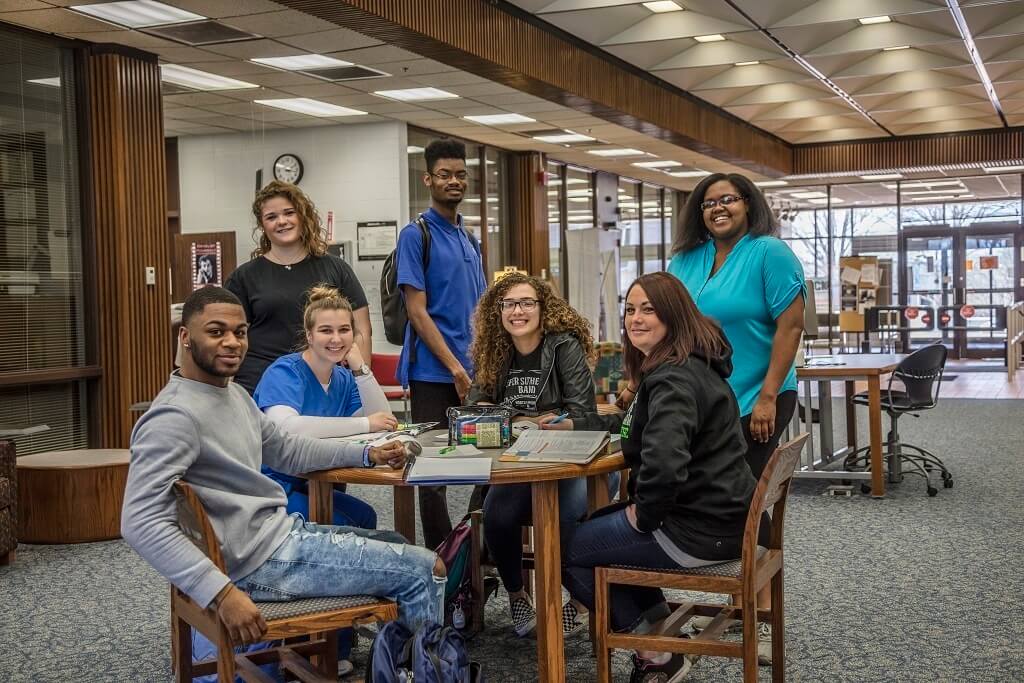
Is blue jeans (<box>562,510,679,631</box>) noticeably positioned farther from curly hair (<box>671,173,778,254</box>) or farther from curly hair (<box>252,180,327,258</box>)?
curly hair (<box>252,180,327,258</box>)

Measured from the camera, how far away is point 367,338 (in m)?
4.14

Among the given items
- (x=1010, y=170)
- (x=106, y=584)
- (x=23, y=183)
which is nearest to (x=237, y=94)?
(x=23, y=183)

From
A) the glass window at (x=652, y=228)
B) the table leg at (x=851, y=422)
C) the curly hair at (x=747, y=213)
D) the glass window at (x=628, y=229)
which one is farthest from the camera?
the glass window at (x=652, y=228)

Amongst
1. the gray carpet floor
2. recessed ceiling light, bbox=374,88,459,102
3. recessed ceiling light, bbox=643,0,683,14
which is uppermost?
recessed ceiling light, bbox=643,0,683,14

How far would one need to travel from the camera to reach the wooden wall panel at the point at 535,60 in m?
6.42

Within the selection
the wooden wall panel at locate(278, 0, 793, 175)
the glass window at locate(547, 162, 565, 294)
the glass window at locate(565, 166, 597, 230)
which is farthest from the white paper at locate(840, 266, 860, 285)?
the glass window at locate(547, 162, 565, 294)

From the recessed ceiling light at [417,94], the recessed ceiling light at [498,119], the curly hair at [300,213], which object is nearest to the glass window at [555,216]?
the recessed ceiling light at [498,119]

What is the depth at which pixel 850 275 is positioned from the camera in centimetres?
1845

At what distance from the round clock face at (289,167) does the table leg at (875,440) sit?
640cm

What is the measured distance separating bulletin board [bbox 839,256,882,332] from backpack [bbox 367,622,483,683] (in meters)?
16.3

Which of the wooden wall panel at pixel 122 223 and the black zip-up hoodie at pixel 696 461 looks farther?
the wooden wall panel at pixel 122 223

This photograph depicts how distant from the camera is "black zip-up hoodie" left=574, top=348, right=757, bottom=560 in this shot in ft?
8.96

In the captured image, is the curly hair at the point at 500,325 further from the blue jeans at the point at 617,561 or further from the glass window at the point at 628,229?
the glass window at the point at 628,229

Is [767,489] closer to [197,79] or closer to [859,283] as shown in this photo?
[197,79]
